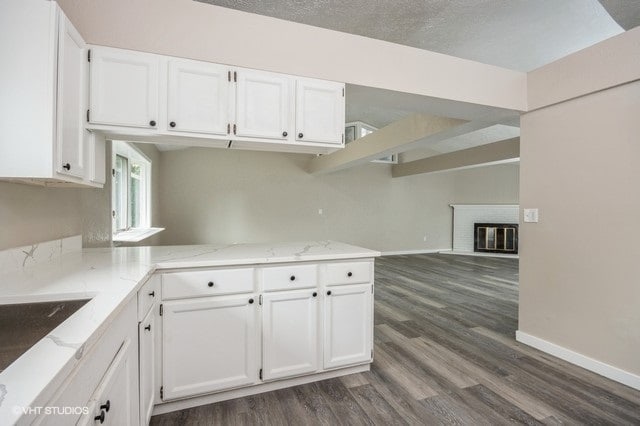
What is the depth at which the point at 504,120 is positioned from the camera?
9.82 ft

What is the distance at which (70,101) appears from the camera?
146 cm

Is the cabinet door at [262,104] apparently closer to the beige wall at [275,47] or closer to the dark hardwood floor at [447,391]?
the beige wall at [275,47]

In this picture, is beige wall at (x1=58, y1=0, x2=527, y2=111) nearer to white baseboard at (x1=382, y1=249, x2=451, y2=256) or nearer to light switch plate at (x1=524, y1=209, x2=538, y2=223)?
light switch plate at (x1=524, y1=209, x2=538, y2=223)

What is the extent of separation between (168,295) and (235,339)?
453 millimetres

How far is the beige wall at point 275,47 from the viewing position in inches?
69.3

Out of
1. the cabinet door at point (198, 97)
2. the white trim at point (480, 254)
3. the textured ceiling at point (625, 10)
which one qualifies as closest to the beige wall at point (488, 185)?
the white trim at point (480, 254)

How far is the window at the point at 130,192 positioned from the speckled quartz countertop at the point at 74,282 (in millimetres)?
1211

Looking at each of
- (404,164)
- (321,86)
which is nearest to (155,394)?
(321,86)

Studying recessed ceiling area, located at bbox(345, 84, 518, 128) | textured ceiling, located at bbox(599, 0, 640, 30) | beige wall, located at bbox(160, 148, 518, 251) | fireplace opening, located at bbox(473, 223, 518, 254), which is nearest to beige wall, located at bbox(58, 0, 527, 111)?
recessed ceiling area, located at bbox(345, 84, 518, 128)

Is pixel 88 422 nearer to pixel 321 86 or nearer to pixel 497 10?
pixel 321 86

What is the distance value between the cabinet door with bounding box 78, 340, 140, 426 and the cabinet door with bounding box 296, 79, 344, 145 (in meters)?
1.49

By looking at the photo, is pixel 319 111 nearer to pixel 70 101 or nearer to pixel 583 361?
pixel 70 101

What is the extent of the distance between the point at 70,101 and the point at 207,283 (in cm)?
109

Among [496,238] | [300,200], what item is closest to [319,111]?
[300,200]
